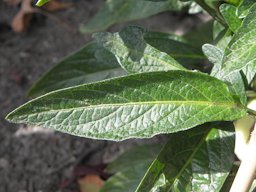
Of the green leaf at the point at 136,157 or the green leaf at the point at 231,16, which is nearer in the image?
the green leaf at the point at 231,16

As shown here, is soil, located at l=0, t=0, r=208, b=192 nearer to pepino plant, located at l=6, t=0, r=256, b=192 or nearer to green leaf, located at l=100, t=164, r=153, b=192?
green leaf, located at l=100, t=164, r=153, b=192

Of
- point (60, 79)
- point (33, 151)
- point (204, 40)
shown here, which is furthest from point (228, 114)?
point (33, 151)

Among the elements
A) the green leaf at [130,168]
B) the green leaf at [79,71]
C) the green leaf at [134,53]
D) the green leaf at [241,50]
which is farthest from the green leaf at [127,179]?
the green leaf at [241,50]

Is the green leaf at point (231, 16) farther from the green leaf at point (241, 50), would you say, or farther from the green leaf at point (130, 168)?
the green leaf at point (130, 168)

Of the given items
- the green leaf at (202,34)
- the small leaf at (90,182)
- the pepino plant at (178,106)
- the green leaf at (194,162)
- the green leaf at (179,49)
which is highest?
the green leaf at (202,34)

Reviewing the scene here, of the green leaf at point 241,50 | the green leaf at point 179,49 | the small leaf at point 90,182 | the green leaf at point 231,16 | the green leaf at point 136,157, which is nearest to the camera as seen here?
the green leaf at point 241,50

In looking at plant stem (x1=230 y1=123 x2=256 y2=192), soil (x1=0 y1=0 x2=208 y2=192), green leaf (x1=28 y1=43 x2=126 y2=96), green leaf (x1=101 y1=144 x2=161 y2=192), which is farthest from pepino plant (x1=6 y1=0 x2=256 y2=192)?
soil (x1=0 y1=0 x2=208 y2=192)

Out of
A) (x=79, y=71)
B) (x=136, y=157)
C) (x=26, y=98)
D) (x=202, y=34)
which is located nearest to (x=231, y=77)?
(x=79, y=71)
